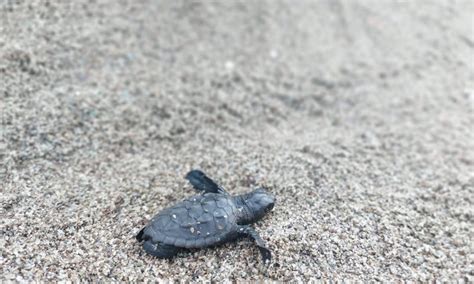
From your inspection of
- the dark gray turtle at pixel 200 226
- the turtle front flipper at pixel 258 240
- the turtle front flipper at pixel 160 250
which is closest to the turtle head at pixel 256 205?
the dark gray turtle at pixel 200 226

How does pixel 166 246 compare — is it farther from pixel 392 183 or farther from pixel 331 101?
pixel 331 101

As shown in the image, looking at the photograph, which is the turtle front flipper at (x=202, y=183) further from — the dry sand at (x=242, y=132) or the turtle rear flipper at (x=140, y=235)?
the turtle rear flipper at (x=140, y=235)

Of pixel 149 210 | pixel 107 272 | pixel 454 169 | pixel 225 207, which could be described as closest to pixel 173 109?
pixel 149 210

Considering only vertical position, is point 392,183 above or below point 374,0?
below

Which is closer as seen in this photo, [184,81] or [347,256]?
[347,256]

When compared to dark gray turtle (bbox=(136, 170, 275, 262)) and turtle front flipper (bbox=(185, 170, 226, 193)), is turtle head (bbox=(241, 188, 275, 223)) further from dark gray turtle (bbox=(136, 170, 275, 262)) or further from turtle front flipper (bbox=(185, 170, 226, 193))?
turtle front flipper (bbox=(185, 170, 226, 193))

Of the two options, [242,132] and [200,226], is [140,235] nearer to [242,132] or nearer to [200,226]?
[200,226]

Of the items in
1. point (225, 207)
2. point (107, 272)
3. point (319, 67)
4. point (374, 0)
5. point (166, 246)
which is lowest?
point (107, 272)
